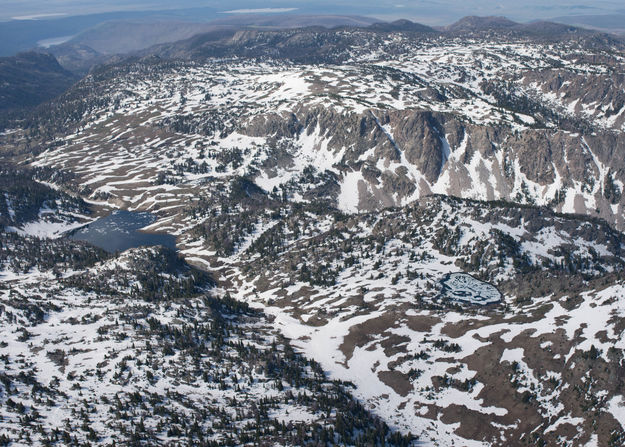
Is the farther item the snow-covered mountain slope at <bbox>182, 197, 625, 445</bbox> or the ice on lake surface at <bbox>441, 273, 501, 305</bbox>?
the ice on lake surface at <bbox>441, 273, 501, 305</bbox>

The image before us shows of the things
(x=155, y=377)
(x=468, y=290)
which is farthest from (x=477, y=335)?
(x=155, y=377)

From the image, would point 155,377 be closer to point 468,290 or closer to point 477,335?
point 477,335

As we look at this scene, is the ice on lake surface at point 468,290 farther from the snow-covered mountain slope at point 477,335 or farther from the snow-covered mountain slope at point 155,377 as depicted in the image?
the snow-covered mountain slope at point 155,377

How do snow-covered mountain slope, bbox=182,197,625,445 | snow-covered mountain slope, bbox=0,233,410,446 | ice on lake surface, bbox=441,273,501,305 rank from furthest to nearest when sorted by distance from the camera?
1. ice on lake surface, bbox=441,273,501,305
2. snow-covered mountain slope, bbox=182,197,625,445
3. snow-covered mountain slope, bbox=0,233,410,446

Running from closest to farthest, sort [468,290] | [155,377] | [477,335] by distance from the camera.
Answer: [155,377]
[477,335]
[468,290]

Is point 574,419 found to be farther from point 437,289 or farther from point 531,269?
point 531,269

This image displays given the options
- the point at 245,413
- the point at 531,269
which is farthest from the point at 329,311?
the point at 531,269

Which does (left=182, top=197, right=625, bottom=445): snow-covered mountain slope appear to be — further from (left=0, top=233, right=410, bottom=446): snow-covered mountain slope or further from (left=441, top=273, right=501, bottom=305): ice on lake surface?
(left=0, top=233, right=410, bottom=446): snow-covered mountain slope

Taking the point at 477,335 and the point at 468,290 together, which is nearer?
the point at 477,335

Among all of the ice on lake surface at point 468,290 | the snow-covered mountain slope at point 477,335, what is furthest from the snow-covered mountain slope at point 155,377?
the ice on lake surface at point 468,290

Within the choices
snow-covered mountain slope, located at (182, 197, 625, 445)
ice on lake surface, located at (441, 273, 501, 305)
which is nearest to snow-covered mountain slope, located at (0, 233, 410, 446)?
snow-covered mountain slope, located at (182, 197, 625, 445)
